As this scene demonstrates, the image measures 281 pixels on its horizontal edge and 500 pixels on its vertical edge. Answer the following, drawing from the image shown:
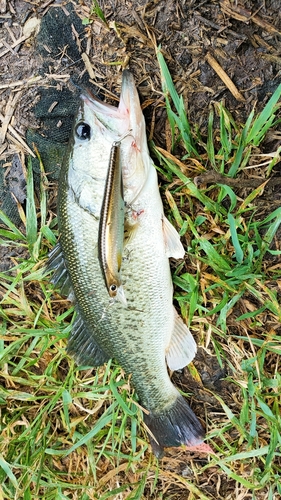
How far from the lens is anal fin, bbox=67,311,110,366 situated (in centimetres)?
245

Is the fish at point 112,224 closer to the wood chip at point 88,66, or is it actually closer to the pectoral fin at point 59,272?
the pectoral fin at point 59,272

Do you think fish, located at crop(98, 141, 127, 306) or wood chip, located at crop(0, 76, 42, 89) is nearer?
fish, located at crop(98, 141, 127, 306)

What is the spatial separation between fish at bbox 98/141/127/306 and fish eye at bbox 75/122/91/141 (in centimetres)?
18

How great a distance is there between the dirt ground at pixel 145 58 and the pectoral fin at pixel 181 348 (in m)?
0.16

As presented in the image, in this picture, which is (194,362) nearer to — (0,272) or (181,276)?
(181,276)

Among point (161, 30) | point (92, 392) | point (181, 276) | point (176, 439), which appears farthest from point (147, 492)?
point (161, 30)

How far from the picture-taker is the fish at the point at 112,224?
6.27 ft

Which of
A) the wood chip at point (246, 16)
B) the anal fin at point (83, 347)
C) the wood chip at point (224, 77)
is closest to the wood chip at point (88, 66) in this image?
the wood chip at point (224, 77)

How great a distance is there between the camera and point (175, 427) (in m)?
2.44

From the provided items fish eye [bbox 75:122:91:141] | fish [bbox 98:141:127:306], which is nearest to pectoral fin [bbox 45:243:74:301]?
fish [bbox 98:141:127:306]

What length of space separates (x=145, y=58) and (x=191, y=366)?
168cm

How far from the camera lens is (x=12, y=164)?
2613mm

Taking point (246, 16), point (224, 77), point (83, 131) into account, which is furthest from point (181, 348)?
point (246, 16)

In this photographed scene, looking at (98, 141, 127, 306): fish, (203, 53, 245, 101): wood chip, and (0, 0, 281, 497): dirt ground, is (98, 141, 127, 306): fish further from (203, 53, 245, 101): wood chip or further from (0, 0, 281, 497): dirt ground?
(203, 53, 245, 101): wood chip
